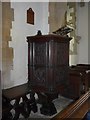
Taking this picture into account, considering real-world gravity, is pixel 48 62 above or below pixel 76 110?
above

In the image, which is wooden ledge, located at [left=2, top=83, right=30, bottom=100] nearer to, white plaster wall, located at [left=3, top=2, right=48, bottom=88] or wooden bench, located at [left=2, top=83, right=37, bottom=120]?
wooden bench, located at [left=2, top=83, right=37, bottom=120]

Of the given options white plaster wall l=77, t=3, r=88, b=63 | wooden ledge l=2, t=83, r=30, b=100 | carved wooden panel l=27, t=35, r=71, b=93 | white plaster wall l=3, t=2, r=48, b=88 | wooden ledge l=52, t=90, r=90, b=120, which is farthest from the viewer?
white plaster wall l=77, t=3, r=88, b=63

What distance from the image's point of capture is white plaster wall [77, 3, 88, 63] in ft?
18.4

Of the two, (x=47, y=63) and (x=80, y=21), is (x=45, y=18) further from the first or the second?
(x=80, y=21)

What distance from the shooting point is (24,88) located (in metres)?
2.79

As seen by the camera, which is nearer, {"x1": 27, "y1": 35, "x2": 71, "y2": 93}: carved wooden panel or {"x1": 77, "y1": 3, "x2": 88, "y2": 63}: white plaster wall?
{"x1": 27, "y1": 35, "x2": 71, "y2": 93}: carved wooden panel

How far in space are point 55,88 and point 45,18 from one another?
165cm

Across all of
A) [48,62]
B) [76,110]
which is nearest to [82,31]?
[48,62]

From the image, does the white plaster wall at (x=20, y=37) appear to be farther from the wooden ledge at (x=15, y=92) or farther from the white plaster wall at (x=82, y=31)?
the white plaster wall at (x=82, y=31)

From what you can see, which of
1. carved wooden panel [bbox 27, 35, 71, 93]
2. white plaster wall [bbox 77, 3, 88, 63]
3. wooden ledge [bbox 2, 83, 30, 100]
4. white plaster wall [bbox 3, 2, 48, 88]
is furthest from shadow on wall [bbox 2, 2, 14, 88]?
white plaster wall [bbox 77, 3, 88, 63]

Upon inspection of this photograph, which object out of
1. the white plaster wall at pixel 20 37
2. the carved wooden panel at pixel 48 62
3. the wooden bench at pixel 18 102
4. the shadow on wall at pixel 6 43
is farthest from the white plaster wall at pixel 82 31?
the shadow on wall at pixel 6 43

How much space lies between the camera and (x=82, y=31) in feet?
18.6

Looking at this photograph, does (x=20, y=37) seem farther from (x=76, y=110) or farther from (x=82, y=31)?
(x=82, y=31)

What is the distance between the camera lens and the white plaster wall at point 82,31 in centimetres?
561
